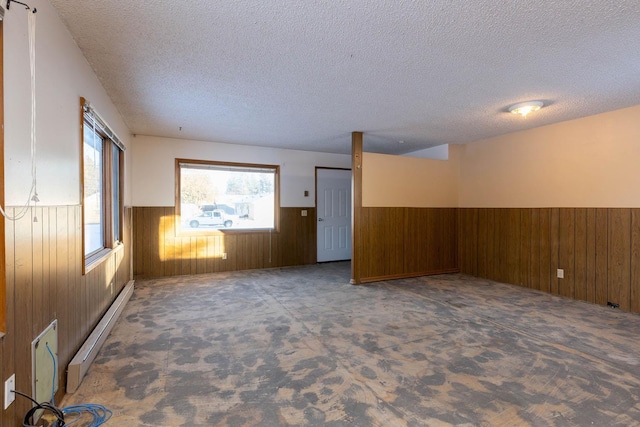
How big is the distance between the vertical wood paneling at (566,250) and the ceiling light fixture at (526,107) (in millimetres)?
1539

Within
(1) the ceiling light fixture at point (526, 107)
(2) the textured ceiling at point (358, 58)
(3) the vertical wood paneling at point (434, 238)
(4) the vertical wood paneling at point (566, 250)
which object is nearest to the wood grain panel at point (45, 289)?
(2) the textured ceiling at point (358, 58)

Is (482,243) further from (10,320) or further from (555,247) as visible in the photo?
(10,320)

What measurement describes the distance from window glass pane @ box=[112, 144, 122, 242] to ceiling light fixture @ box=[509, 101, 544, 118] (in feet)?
15.2

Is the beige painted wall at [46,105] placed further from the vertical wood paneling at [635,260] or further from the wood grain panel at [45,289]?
the vertical wood paneling at [635,260]

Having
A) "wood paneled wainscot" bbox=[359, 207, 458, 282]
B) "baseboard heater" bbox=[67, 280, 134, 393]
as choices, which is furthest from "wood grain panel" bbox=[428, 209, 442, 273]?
"baseboard heater" bbox=[67, 280, 134, 393]

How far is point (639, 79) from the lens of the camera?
2.74 metres

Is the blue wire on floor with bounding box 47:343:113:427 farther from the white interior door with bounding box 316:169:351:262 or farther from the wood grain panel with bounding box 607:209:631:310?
the wood grain panel with bounding box 607:209:631:310

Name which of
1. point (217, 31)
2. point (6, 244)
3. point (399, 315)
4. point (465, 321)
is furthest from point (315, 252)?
point (6, 244)

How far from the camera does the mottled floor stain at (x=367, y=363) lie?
1.73m

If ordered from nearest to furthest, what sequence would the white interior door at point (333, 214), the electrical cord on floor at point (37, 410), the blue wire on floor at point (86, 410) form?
the electrical cord on floor at point (37, 410) → the blue wire on floor at point (86, 410) → the white interior door at point (333, 214)

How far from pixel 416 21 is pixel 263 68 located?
4.16 ft

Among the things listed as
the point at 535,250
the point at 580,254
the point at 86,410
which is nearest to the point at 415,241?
the point at 535,250

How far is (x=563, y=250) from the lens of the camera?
4102 millimetres

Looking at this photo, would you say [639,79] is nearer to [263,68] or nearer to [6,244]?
[263,68]
